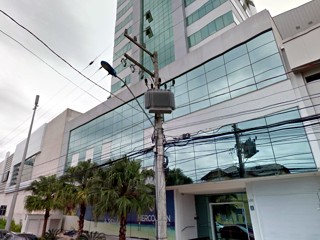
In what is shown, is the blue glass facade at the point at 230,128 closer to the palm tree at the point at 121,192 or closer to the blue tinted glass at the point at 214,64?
the blue tinted glass at the point at 214,64

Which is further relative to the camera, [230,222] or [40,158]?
[40,158]

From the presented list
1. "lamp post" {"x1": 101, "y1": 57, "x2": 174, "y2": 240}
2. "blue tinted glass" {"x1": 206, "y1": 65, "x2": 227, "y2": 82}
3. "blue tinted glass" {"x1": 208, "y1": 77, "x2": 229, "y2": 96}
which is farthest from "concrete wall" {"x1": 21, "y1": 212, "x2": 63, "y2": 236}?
"blue tinted glass" {"x1": 206, "y1": 65, "x2": 227, "y2": 82}

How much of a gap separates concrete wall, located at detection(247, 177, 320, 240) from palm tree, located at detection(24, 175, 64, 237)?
13423mm

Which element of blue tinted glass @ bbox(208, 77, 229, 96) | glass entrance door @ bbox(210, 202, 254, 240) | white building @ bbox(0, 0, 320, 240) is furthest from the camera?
blue tinted glass @ bbox(208, 77, 229, 96)

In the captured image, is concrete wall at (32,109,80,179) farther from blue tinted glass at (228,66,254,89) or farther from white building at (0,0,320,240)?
blue tinted glass at (228,66,254,89)

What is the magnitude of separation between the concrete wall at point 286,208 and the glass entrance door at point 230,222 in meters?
1.82

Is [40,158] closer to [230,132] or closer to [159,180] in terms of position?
[159,180]

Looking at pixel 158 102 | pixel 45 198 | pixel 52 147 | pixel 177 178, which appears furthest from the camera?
pixel 52 147

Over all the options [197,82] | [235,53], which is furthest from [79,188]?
[235,53]

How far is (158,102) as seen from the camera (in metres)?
6.80

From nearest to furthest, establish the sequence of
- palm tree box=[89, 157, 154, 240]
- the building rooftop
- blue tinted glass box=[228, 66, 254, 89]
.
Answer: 1. palm tree box=[89, 157, 154, 240]
2. blue tinted glass box=[228, 66, 254, 89]
3. the building rooftop

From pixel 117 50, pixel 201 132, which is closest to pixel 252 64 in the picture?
pixel 201 132

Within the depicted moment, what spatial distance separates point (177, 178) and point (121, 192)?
3904mm

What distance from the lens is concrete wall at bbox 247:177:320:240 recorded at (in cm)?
938
